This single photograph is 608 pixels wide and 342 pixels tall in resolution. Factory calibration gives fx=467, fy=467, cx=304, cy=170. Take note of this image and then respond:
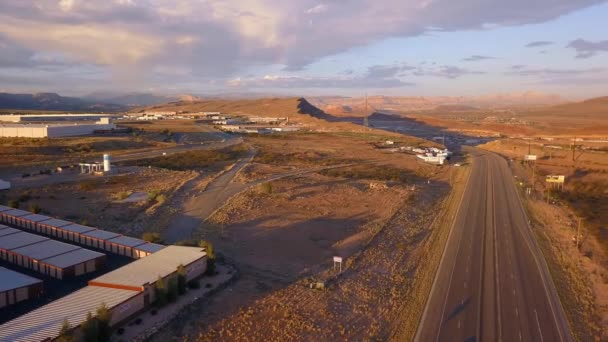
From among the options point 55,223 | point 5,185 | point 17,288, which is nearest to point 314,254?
point 17,288

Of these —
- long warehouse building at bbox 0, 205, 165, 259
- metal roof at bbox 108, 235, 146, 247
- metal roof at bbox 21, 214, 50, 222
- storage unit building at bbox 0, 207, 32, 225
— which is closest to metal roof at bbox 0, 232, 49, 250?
long warehouse building at bbox 0, 205, 165, 259

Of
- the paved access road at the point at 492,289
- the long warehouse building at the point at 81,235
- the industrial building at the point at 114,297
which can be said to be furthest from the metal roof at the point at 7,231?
the paved access road at the point at 492,289

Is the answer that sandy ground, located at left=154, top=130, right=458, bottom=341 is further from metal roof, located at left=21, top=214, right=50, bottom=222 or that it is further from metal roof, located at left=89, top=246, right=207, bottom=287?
metal roof, located at left=21, top=214, right=50, bottom=222

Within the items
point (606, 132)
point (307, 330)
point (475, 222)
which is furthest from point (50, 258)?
point (606, 132)

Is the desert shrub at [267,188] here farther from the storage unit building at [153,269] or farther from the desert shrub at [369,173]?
the storage unit building at [153,269]

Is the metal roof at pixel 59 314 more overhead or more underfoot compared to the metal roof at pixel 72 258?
more underfoot

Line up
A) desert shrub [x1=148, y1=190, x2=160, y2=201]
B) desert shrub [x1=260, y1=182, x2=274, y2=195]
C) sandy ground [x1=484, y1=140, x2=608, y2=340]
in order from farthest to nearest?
desert shrub [x1=260, y1=182, x2=274, y2=195] → desert shrub [x1=148, y1=190, x2=160, y2=201] → sandy ground [x1=484, y1=140, x2=608, y2=340]

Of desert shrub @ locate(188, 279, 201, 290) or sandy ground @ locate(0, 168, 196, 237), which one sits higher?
sandy ground @ locate(0, 168, 196, 237)
